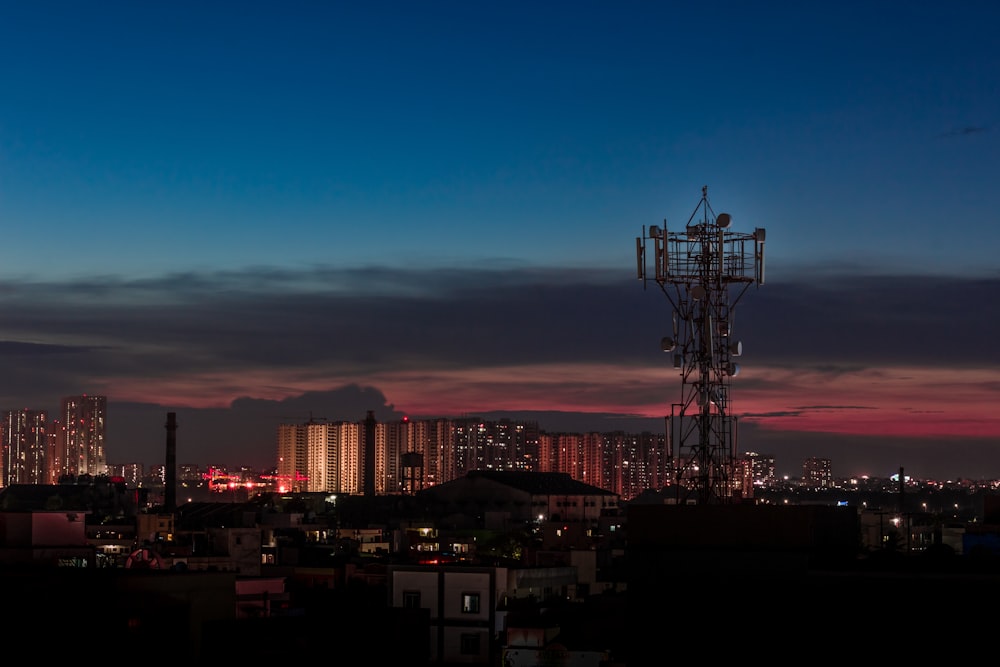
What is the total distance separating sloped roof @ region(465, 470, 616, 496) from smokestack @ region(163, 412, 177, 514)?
20.6 meters

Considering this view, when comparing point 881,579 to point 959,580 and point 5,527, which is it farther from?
point 5,527

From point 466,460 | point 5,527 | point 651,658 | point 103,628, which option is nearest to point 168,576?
point 103,628

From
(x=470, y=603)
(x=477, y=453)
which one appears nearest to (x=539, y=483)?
(x=477, y=453)

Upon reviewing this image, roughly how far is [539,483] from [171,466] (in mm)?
25982

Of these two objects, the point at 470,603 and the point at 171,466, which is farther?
the point at 171,466

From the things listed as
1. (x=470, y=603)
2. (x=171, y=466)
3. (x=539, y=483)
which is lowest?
(x=539, y=483)

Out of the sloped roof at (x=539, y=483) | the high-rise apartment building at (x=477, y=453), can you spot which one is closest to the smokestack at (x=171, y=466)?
the sloped roof at (x=539, y=483)

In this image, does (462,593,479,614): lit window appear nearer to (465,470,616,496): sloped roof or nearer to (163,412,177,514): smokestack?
(163,412,177,514): smokestack

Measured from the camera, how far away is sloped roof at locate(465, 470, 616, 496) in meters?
109

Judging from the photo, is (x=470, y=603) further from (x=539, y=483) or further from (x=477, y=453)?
(x=477, y=453)

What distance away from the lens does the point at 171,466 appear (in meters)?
107

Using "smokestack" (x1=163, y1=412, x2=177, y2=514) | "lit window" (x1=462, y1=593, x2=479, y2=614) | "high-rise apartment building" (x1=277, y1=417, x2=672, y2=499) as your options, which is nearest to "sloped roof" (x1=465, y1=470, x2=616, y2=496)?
"smokestack" (x1=163, y1=412, x2=177, y2=514)

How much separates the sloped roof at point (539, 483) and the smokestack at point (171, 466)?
20561 millimetres

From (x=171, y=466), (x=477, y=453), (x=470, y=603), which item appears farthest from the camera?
(x=477, y=453)
